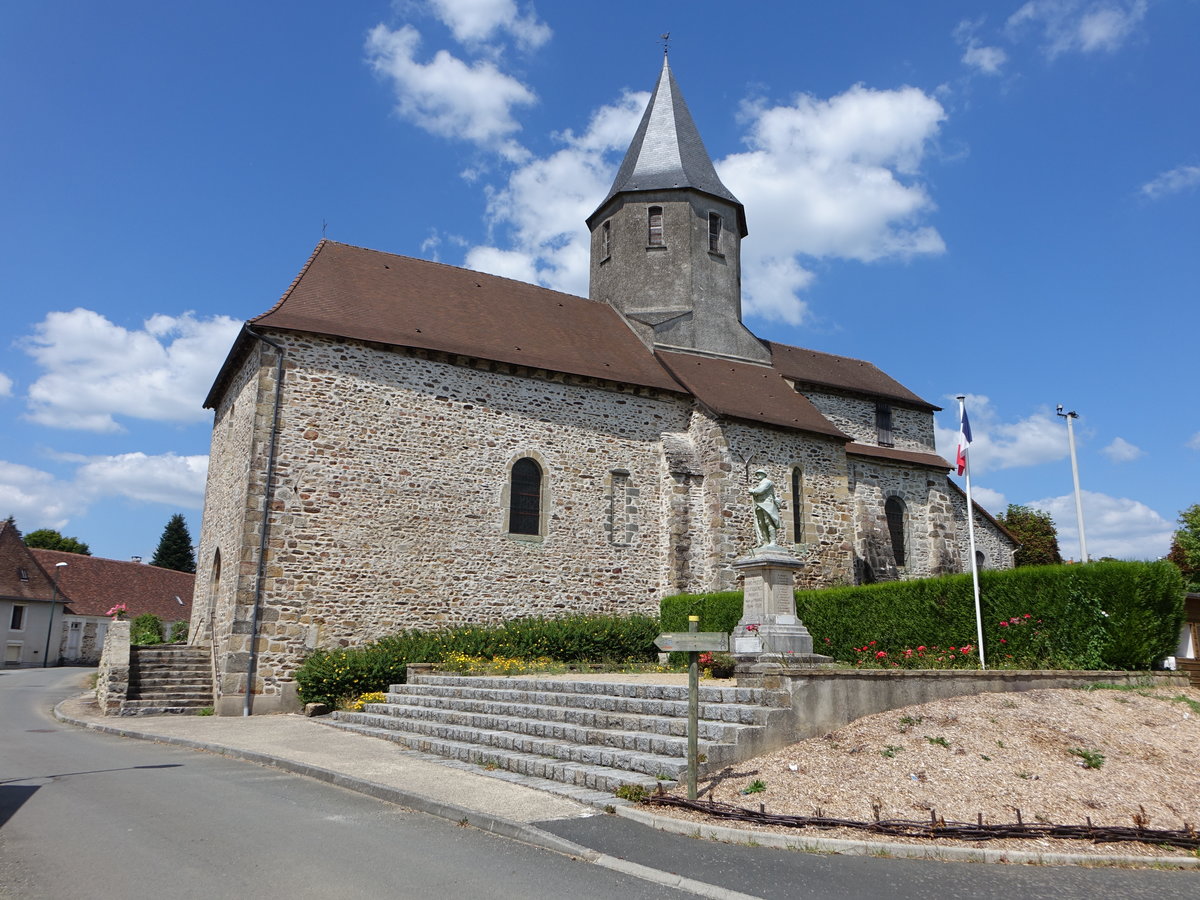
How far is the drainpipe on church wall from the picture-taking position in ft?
45.3

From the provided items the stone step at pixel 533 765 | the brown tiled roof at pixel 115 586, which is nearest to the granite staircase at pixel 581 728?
the stone step at pixel 533 765

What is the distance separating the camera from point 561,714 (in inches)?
369

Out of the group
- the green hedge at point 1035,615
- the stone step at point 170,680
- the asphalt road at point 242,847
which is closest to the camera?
the asphalt road at point 242,847

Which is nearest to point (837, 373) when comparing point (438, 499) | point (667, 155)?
point (667, 155)

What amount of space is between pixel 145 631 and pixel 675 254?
58.0 ft

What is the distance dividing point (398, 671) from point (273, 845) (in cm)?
822

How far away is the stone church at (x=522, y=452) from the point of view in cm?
1483

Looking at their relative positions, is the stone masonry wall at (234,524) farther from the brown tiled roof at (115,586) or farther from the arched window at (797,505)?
the brown tiled roof at (115,586)

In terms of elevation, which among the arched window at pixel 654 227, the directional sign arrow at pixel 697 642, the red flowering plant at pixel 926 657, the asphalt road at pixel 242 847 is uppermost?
the arched window at pixel 654 227

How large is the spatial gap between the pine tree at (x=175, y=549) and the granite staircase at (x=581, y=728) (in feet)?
167

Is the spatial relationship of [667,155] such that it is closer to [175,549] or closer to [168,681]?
[168,681]

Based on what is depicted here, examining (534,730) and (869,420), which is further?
(869,420)

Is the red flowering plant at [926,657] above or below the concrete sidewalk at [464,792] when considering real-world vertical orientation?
A: above

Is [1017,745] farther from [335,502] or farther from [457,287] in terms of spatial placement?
[457,287]
